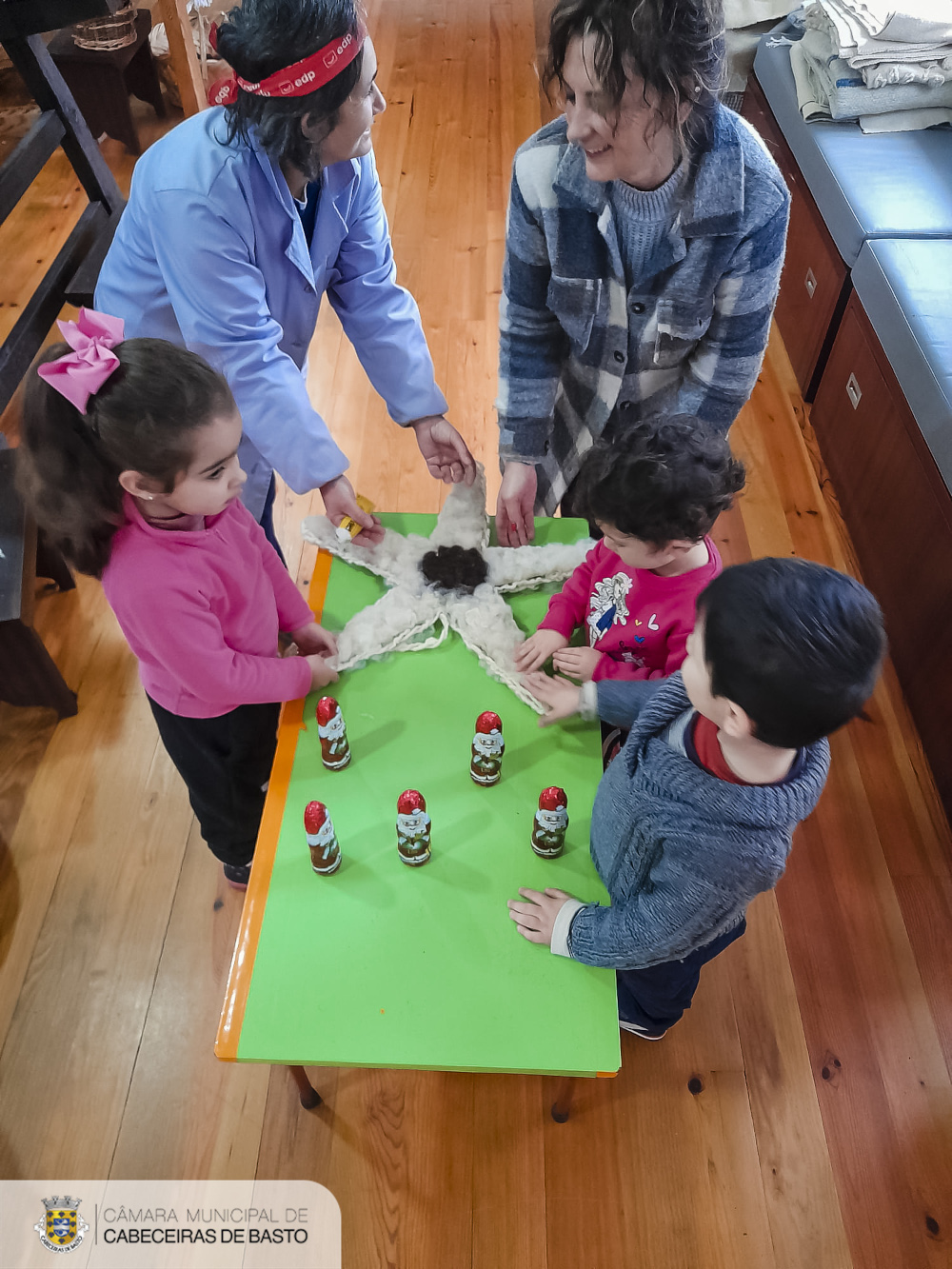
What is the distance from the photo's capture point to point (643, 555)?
0.99 meters

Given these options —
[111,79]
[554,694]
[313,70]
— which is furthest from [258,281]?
[111,79]

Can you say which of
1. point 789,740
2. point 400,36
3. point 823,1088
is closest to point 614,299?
point 789,740

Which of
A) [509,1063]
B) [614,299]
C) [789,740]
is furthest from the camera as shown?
[614,299]

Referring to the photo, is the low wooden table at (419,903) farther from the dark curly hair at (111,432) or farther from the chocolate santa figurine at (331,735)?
the dark curly hair at (111,432)

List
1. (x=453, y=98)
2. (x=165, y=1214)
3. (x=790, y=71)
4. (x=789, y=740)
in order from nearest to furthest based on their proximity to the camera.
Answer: (x=789, y=740) → (x=165, y=1214) → (x=790, y=71) → (x=453, y=98)

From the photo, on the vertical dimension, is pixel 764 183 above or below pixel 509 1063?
above

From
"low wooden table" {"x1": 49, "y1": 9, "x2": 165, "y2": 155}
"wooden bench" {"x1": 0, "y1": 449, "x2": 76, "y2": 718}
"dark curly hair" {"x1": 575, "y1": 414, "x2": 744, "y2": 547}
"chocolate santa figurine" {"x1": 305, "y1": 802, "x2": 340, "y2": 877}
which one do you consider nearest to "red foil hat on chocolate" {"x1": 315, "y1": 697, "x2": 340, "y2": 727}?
"chocolate santa figurine" {"x1": 305, "y1": 802, "x2": 340, "y2": 877}

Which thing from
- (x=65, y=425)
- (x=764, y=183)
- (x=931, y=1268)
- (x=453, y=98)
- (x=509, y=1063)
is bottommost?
(x=931, y=1268)

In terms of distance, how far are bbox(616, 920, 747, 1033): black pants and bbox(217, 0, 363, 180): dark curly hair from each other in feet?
3.42

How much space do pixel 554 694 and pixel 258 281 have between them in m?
0.64

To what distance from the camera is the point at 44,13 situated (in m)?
1.57

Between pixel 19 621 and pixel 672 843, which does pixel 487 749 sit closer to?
pixel 672 843

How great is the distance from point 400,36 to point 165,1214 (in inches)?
157

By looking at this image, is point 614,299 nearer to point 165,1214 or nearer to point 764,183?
point 764,183
